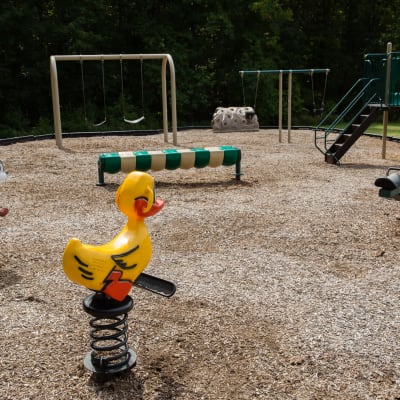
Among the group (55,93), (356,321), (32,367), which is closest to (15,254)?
(32,367)

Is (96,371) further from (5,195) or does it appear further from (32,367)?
(5,195)

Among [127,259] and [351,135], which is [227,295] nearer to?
[127,259]

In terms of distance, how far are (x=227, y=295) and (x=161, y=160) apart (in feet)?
14.8

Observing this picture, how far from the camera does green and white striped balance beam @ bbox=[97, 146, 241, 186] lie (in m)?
8.34

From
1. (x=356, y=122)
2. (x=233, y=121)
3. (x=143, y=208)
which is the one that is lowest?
(x=233, y=121)

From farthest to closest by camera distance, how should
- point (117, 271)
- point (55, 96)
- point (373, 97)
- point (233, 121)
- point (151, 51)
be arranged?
point (151, 51), point (233, 121), point (55, 96), point (373, 97), point (117, 271)

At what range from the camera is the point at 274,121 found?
23578 mm

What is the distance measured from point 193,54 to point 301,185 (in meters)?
15.1

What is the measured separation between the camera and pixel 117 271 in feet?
9.34

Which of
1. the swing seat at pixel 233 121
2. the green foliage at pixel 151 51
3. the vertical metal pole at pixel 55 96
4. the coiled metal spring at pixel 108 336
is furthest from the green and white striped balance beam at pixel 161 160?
the green foliage at pixel 151 51

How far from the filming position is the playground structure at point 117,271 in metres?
2.76

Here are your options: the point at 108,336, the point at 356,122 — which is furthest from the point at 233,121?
the point at 108,336

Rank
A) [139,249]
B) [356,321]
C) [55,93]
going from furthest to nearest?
[55,93], [356,321], [139,249]

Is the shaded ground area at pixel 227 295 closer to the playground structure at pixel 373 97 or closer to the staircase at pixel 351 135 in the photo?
the staircase at pixel 351 135
